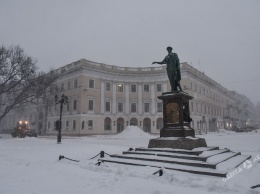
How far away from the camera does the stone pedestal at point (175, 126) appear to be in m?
10.4

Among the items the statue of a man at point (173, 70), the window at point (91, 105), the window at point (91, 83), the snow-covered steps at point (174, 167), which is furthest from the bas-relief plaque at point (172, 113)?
the window at point (91, 83)

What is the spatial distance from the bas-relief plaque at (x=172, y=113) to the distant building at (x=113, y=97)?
30.1 m

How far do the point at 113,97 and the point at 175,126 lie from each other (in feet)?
114

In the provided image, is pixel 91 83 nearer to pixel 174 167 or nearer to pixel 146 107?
pixel 146 107

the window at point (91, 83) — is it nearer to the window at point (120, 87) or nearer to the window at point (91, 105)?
the window at point (91, 105)

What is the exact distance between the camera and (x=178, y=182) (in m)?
6.60

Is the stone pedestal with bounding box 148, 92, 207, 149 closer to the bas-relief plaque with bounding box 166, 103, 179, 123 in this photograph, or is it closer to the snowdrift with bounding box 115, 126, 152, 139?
the bas-relief plaque with bounding box 166, 103, 179, 123

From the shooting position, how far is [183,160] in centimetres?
850

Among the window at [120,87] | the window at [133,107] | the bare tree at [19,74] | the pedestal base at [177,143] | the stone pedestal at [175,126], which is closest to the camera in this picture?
the pedestal base at [177,143]

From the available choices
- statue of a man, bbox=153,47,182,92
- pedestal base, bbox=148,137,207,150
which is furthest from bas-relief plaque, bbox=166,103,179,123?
pedestal base, bbox=148,137,207,150

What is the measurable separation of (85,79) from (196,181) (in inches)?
1455

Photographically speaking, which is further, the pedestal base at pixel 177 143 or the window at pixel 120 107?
the window at pixel 120 107

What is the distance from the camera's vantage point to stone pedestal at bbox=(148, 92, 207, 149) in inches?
410

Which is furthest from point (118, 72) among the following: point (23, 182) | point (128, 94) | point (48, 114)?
point (23, 182)
